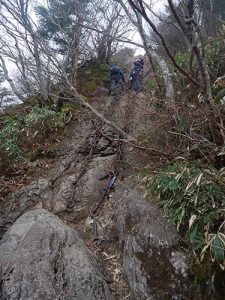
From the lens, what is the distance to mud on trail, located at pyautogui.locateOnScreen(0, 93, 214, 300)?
10.3ft

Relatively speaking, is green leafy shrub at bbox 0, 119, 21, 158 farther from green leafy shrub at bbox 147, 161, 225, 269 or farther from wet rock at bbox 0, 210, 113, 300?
green leafy shrub at bbox 147, 161, 225, 269

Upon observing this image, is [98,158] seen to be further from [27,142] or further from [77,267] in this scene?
[77,267]

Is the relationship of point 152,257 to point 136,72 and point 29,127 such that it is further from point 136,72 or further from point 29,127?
point 136,72

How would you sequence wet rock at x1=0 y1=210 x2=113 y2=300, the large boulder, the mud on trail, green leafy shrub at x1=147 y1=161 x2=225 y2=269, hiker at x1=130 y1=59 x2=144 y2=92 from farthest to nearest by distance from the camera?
Answer: hiker at x1=130 y1=59 x2=144 y2=92, the mud on trail, the large boulder, wet rock at x1=0 y1=210 x2=113 y2=300, green leafy shrub at x1=147 y1=161 x2=225 y2=269

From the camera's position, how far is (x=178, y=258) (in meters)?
3.08

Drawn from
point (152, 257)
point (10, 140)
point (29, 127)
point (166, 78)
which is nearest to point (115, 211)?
point (152, 257)

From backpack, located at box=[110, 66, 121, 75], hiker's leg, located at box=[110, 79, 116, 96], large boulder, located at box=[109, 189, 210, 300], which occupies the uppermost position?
backpack, located at box=[110, 66, 121, 75]

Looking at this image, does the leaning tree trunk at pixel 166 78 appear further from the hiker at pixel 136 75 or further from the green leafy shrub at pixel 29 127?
the hiker at pixel 136 75

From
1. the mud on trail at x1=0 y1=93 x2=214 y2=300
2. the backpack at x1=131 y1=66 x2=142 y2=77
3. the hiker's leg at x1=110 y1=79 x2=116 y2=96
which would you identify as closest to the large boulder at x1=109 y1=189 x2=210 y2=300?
the mud on trail at x1=0 y1=93 x2=214 y2=300

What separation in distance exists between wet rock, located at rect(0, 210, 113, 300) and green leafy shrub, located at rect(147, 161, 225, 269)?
1.06m

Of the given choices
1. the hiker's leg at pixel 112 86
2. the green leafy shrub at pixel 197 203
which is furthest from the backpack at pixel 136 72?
the green leafy shrub at pixel 197 203

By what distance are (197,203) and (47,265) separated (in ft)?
5.27

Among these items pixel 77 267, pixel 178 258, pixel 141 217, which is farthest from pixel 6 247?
pixel 178 258

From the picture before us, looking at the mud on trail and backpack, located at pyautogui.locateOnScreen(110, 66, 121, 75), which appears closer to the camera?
Answer: the mud on trail
